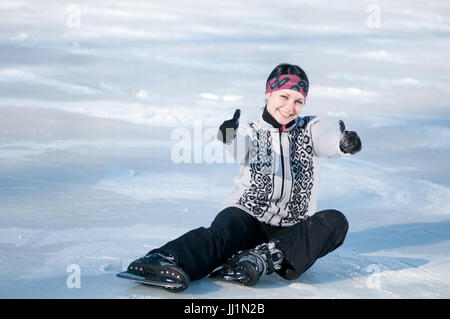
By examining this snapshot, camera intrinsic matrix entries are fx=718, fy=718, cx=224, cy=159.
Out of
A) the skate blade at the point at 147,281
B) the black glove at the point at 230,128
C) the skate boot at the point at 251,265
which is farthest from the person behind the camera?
the black glove at the point at 230,128

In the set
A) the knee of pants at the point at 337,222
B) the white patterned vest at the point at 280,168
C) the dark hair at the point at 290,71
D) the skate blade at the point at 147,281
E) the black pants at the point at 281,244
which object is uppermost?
the dark hair at the point at 290,71

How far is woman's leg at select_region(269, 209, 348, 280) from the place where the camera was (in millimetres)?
2178

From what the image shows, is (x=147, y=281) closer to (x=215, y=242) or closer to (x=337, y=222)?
(x=215, y=242)

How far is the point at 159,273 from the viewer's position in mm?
2020

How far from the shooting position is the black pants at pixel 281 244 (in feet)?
6.98

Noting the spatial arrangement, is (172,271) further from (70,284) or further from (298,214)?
(298,214)

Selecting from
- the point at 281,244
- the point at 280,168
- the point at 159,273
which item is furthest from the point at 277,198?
the point at 159,273

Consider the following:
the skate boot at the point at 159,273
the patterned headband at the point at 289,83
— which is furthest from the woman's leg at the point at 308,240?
the patterned headband at the point at 289,83

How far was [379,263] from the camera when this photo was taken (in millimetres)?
2559

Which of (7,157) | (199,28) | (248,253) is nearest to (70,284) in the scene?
(248,253)

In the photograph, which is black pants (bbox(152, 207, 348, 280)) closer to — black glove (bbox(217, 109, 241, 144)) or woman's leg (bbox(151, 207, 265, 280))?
woman's leg (bbox(151, 207, 265, 280))

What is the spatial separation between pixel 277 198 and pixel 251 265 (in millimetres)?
354

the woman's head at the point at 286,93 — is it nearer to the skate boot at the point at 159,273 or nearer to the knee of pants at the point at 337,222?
the knee of pants at the point at 337,222

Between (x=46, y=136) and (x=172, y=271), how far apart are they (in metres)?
2.98
